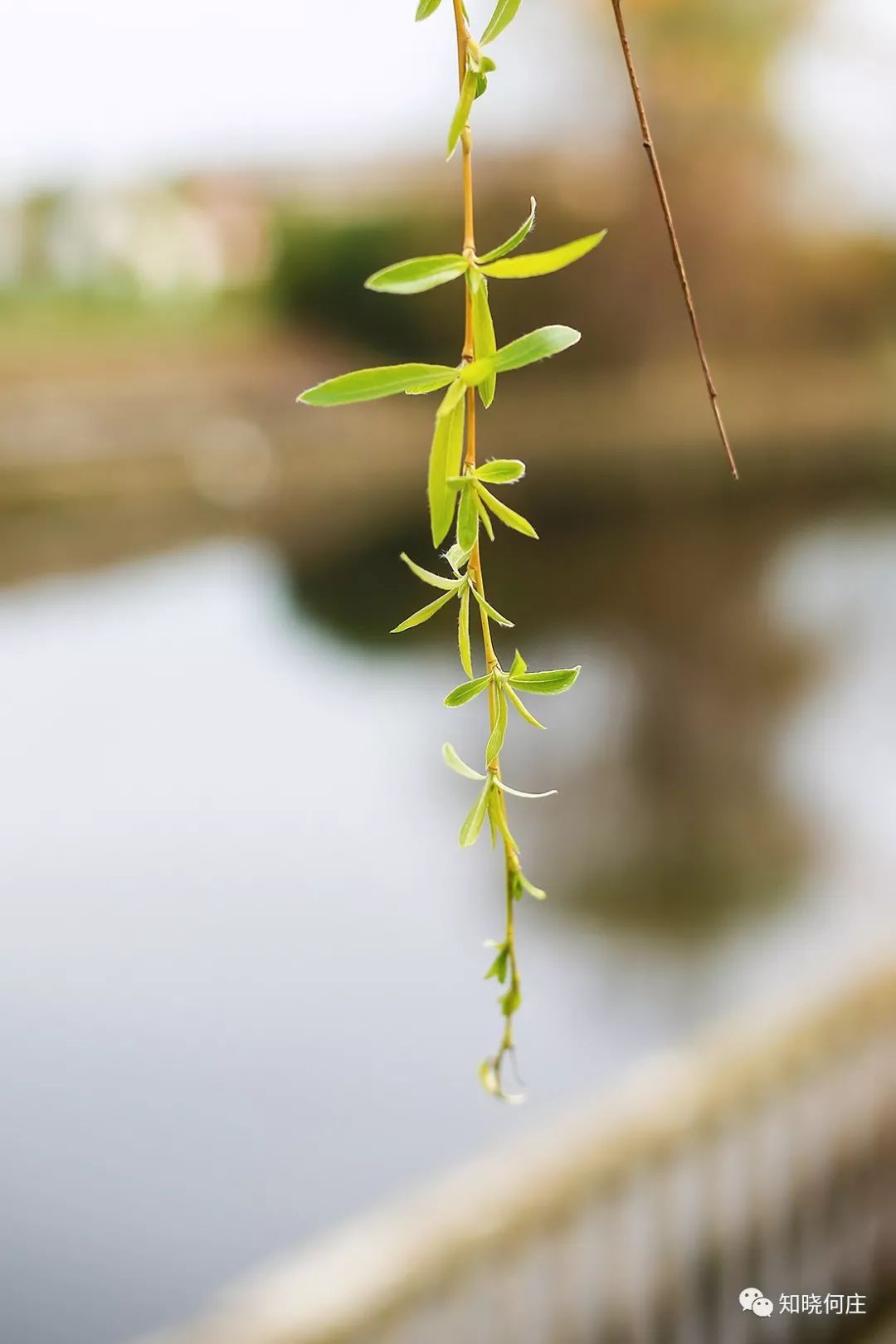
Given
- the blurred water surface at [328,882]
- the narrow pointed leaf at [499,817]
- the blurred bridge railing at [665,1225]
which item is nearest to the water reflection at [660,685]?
the blurred water surface at [328,882]

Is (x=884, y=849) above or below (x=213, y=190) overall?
below

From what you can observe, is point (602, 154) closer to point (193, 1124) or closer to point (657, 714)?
point (657, 714)

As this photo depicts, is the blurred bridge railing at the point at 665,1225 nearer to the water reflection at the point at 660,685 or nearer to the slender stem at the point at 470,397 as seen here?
the slender stem at the point at 470,397

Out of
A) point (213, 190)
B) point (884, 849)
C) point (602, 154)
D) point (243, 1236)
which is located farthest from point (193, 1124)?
point (602, 154)

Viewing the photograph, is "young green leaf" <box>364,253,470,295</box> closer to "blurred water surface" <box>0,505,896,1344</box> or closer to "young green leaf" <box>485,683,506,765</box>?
"young green leaf" <box>485,683,506,765</box>

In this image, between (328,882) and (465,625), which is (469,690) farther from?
(328,882)

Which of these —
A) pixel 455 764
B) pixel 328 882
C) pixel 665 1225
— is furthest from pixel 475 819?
pixel 328 882
